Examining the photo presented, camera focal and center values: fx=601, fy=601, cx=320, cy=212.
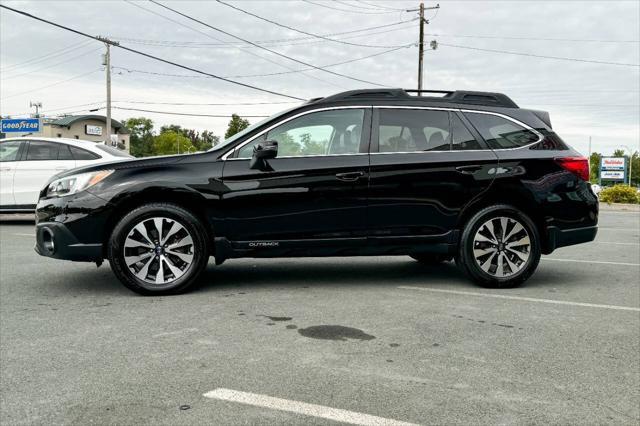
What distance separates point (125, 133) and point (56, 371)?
97419 millimetres

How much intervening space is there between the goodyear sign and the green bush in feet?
115

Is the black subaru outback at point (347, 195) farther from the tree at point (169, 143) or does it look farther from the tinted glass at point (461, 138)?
the tree at point (169, 143)

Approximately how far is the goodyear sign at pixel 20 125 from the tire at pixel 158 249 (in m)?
39.2

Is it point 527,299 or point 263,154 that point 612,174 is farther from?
point 263,154

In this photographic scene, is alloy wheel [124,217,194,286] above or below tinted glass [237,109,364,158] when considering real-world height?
below

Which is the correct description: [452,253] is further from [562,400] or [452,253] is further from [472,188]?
[562,400]

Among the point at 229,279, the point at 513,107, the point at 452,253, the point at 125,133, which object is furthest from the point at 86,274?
the point at 125,133

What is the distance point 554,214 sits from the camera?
6.02 meters

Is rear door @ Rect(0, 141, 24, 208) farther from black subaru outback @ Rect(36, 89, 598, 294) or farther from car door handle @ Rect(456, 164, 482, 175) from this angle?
car door handle @ Rect(456, 164, 482, 175)

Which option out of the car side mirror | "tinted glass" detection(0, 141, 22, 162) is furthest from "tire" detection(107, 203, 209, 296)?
"tinted glass" detection(0, 141, 22, 162)

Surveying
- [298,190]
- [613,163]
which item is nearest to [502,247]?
[298,190]

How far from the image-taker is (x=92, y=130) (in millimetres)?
81812

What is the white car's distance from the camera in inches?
453

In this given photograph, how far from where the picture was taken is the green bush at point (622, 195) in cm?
2775
